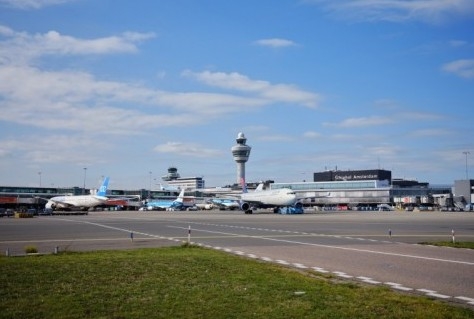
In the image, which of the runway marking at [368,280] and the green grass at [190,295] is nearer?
the green grass at [190,295]

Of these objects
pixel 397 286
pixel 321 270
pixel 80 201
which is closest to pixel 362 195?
pixel 80 201

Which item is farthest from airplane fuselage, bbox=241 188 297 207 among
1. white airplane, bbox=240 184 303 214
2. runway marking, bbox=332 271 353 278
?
runway marking, bbox=332 271 353 278

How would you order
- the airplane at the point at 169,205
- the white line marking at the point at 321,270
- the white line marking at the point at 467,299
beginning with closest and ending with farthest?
the white line marking at the point at 467,299 → the white line marking at the point at 321,270 → the airplane at the point at 169,205

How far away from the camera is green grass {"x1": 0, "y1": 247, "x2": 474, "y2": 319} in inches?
374

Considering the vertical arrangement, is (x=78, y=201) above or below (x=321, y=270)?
above

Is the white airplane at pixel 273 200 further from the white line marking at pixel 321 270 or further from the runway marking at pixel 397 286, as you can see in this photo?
the runway marking at pixel 397 286

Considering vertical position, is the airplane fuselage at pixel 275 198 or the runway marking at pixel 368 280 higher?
the airplane fuselage at pixel 275 198

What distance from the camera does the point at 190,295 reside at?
36.3ft

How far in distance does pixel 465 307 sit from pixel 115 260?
1216 centimetres

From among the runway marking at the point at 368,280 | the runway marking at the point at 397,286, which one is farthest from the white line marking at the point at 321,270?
the runway marking at the point at 397,286

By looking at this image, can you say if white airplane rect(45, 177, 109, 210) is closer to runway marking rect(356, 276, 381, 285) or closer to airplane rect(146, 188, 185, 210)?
airplane rect(146, 188, 185, 210)

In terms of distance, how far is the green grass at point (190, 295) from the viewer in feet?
31.1

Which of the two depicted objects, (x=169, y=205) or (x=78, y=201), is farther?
(x=169, y=205)

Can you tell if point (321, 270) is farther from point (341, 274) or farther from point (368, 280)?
point (368, 280)
